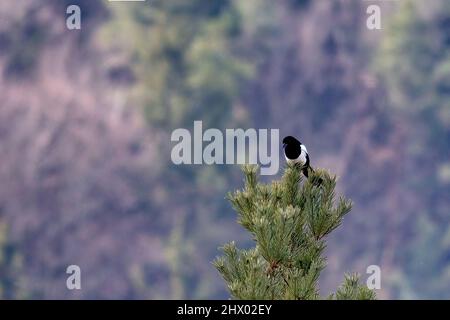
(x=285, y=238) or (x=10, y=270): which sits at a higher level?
(x=10, y=270)

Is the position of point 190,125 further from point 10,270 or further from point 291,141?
point 291,141

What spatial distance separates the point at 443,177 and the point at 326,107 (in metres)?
4.56

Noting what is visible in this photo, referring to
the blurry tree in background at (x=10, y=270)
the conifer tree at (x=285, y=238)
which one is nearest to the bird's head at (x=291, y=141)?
the conifer tree at (x=285, y=238)

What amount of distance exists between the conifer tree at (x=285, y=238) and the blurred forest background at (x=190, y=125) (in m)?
27.5

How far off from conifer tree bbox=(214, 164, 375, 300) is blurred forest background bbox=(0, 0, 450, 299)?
27.5m

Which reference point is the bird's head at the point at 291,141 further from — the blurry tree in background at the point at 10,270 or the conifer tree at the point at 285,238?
the blurry tree in background at the point at 10,270

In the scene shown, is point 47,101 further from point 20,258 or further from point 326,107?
point 326,107

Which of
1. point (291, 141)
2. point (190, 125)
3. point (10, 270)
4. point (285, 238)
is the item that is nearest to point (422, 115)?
→ point (190, 125)

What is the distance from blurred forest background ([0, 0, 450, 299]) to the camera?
31734mm

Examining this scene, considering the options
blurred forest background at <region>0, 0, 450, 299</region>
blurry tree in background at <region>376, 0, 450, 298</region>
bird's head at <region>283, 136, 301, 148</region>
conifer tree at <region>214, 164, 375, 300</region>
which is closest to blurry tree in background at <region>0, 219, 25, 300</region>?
blurred forest background at <region>0, 0, 450, 299</region>

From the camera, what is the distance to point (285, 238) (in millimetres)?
3414

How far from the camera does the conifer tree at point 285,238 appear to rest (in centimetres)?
339

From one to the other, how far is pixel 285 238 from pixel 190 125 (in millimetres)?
27842
